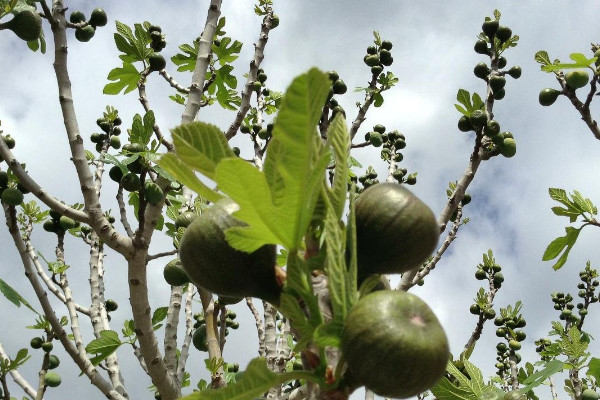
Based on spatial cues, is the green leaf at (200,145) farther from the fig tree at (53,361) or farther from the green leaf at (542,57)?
the fig tree at (53,361)

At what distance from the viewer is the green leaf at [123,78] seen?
15.2ft

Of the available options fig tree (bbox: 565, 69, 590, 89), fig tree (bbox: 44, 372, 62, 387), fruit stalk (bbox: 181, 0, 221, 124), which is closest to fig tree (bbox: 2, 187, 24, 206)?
fruit stalk (bbox: 181, 0, 221, 124)

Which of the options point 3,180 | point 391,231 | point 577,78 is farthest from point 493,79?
point 3,180

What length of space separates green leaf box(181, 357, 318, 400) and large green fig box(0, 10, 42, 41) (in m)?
3.41

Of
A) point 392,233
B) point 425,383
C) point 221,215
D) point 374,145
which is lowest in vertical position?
point 425,383

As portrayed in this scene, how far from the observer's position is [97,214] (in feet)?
9.68

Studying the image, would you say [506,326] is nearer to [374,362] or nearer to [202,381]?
[202,381]

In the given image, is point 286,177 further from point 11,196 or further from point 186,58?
point 186,58

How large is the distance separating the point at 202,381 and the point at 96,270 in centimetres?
145

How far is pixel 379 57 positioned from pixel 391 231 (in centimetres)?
437

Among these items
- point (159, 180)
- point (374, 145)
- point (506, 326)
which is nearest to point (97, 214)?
point (159, 180)

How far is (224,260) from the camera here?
1228mm

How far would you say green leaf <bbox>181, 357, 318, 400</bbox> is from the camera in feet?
3.34

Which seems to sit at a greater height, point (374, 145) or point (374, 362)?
point (374, 145)
